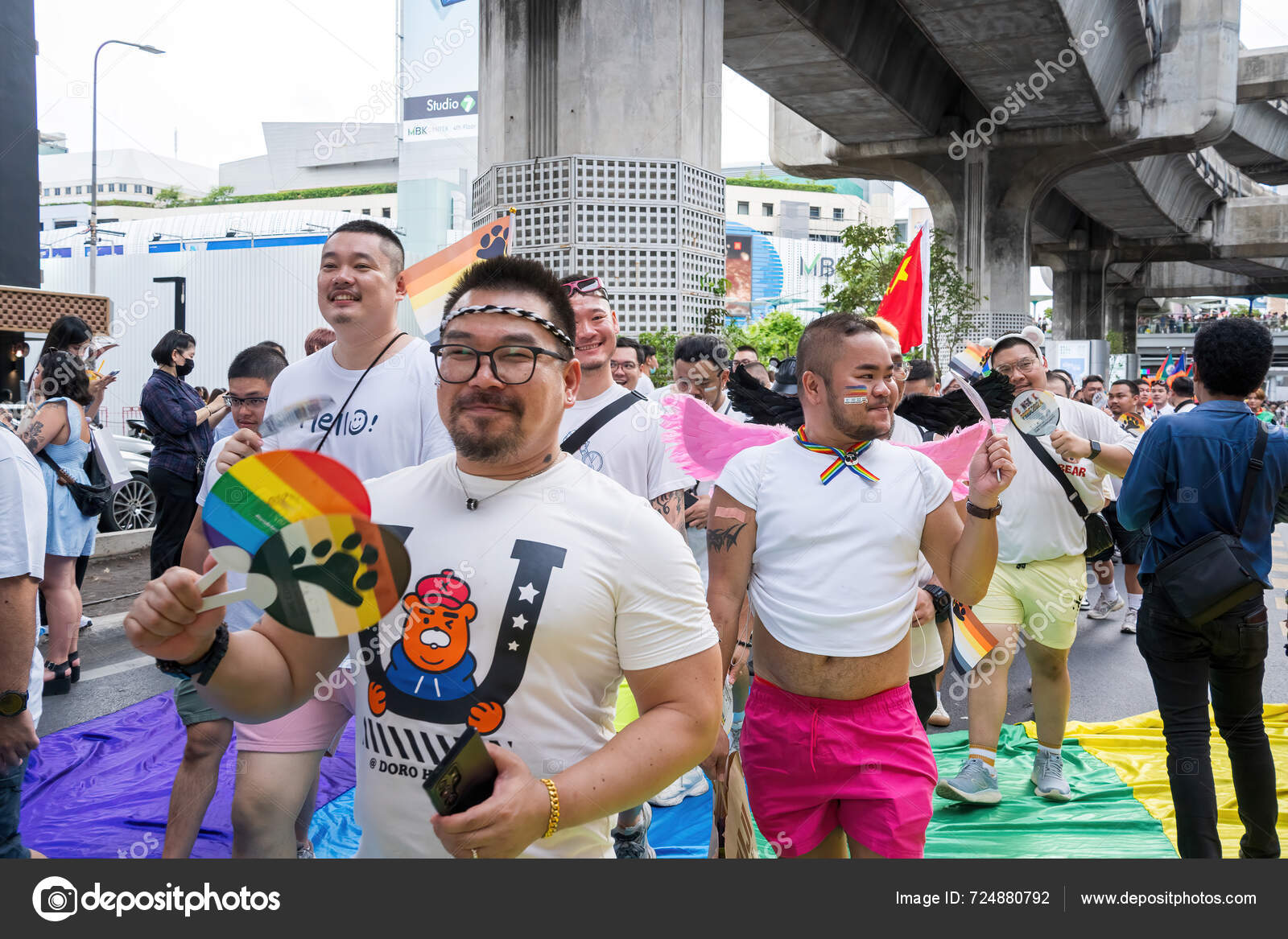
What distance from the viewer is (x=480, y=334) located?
1.86 m

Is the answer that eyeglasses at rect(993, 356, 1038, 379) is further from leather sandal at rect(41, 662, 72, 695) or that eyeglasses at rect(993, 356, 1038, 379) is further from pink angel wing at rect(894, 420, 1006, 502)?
leather sandal at rect(41, 662, 72, 695)

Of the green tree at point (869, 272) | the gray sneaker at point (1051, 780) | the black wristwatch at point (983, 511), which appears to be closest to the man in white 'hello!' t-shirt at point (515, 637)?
the black wristwatch at point (983, 511)

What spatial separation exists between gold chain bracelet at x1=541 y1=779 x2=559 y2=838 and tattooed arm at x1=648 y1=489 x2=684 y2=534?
7.78 ft

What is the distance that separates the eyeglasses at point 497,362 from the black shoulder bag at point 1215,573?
2797 mm

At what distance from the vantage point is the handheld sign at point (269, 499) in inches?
56.5

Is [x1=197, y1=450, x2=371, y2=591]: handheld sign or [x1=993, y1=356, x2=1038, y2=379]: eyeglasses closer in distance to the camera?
[x1=197, y1=450, x2=371, y2=591]: handheld sign

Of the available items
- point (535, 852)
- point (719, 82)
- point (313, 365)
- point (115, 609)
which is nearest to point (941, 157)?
point (719, 82)

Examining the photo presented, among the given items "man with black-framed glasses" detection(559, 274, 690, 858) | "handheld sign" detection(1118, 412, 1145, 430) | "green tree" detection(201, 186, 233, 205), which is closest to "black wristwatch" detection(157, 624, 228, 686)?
"man with black-framed glasses" detection(559, 274, 690, 858)

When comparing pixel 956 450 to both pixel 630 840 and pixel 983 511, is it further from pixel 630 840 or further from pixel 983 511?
pixel 630 840

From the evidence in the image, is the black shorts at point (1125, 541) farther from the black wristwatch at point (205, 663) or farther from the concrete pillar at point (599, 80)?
the black wristwatch at point (205, 663)

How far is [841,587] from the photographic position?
2.85 m

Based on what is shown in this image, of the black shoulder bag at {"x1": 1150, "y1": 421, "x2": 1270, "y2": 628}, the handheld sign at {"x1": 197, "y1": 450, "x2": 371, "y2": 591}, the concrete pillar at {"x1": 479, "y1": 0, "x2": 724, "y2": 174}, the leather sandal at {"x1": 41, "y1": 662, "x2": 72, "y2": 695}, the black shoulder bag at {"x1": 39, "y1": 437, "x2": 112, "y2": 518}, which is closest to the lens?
the handheld sign at {"x1": 197, "y1": 450, "x2": 371, "y2": 591}

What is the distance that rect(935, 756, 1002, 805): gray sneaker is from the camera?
469cm
